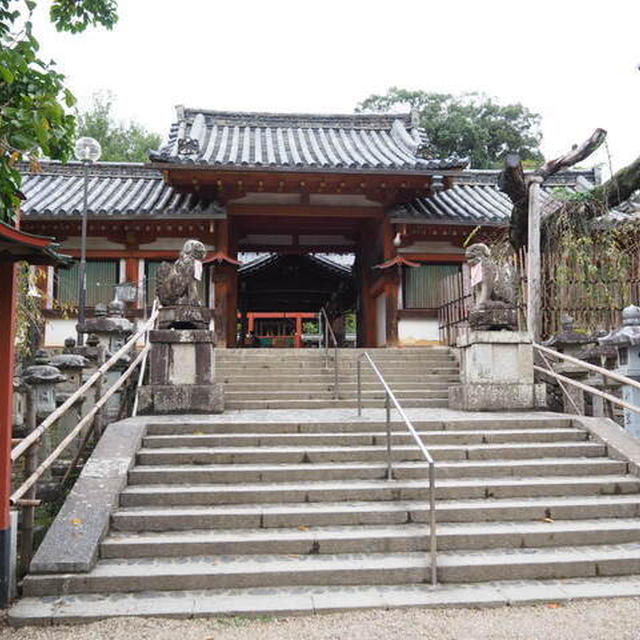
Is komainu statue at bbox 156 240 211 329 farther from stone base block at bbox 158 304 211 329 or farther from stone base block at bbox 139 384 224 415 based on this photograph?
stone base block at bbox 139 384 224 415

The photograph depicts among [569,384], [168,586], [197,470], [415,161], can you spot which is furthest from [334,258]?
[168,586]

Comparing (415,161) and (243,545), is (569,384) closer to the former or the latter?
(243,545)

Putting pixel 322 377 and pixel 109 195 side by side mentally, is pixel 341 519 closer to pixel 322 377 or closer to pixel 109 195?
pixel 322 377

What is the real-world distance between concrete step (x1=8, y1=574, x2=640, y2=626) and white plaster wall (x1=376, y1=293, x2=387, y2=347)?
9.72 meters

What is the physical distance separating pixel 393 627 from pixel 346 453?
2.45 meters

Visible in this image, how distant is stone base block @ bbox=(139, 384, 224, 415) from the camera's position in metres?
7.73

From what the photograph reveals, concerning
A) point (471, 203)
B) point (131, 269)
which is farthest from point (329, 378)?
point (471, 203)

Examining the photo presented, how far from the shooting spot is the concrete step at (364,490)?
17.3ft

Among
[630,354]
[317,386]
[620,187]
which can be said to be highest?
[620,187]

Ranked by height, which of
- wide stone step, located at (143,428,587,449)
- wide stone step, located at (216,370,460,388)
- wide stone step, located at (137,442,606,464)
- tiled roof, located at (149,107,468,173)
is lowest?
wide stone step, located at (137,442,606,464)

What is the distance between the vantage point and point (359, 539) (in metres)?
4.68

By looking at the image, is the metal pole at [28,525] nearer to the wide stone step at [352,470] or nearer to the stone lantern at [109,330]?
the wide stone step at [352,470]

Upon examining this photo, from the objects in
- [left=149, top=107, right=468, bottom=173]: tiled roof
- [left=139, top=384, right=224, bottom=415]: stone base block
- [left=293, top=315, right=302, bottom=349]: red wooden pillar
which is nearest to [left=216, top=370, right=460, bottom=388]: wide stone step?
[left=139, top=384, right=224, bottom=415]: stone base block

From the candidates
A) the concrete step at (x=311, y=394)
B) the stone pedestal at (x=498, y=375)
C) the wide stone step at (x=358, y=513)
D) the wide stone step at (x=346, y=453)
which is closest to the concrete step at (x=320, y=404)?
the concrete step at (x=311, y=394)
